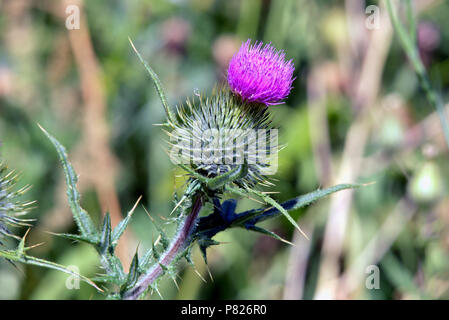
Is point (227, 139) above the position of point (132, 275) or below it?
above

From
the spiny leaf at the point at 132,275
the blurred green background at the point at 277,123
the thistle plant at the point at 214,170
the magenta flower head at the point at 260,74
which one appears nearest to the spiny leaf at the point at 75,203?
the thistle plant at the point at 214,170

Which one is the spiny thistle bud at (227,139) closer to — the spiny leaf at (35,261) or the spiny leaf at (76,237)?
the spiny leaf at (76,237)

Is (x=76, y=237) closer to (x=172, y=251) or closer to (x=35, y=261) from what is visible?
(x=35, y=261)

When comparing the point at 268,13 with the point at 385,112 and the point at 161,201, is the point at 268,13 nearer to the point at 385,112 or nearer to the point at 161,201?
the point at 385,112

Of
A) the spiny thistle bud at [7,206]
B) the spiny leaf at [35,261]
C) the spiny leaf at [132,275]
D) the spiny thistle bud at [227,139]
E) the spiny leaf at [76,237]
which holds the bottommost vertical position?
the spiny leaf at [132,275]

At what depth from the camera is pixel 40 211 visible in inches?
157

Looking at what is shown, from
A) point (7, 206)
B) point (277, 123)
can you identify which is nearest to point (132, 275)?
point (7, 206)

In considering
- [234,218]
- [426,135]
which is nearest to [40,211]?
[234,218]

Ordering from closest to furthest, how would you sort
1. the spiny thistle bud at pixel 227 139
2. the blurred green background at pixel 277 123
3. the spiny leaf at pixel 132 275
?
the spiny leaf at pixel 132 275 → the spiny thistle bud at pixel 227 139 → the blurred green background at pixel 277 123

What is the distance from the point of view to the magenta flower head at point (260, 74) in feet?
6.88

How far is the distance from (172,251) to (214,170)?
0.40 m

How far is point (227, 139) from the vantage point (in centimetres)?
227

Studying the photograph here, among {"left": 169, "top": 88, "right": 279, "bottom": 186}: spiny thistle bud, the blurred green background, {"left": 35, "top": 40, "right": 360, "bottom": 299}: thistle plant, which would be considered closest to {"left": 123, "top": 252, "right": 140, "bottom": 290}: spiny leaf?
{"left": 35, "top": 40, "right": 360, "bottom": 299}: thistle plant
